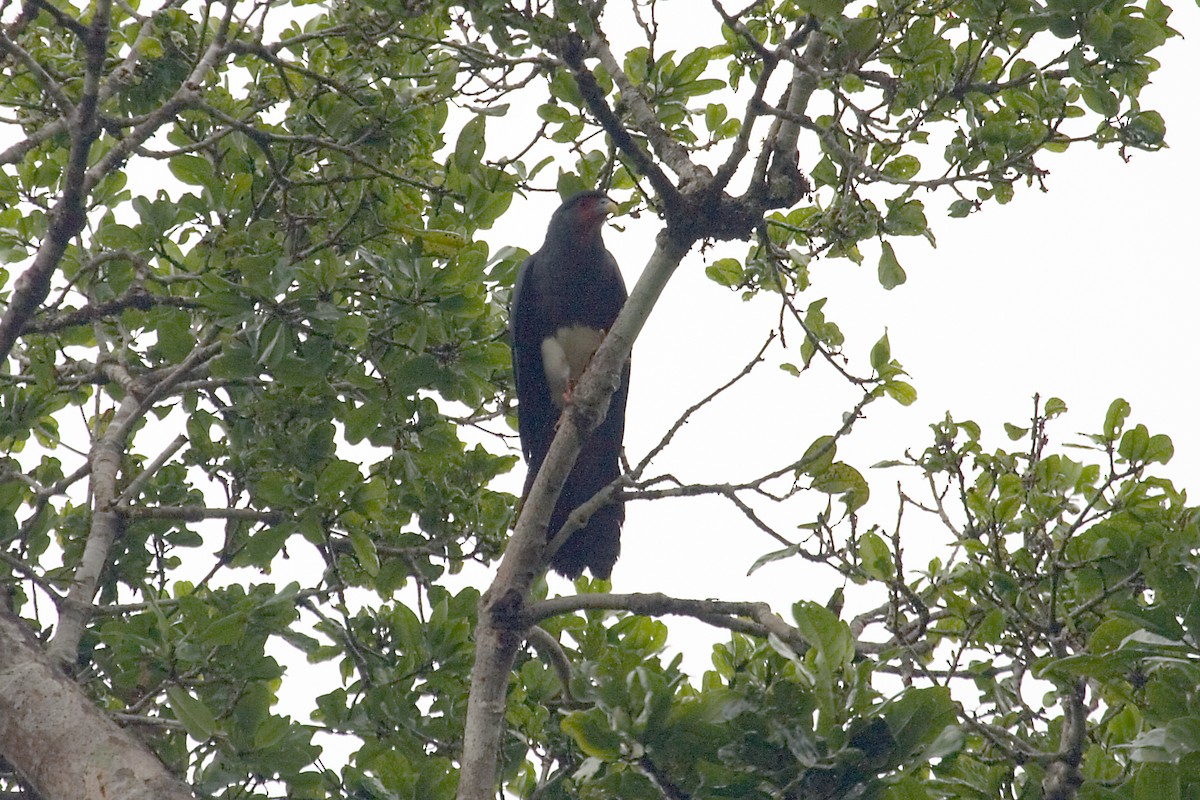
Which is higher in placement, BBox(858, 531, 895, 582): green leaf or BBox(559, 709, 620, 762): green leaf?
BBox(858, 531, 895, 582): green leaf

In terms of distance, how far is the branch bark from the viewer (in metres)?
2.64

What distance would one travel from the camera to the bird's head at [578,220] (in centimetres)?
512

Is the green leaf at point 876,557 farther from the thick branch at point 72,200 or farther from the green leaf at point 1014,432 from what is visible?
the thick branch at point 72,200

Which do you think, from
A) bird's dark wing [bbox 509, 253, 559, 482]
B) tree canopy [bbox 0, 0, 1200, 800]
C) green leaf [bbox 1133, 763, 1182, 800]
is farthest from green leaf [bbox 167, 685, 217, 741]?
green leaf [bbox 1133, 763, 1182, 800]

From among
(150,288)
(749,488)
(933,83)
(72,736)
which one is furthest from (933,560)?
(150,288)

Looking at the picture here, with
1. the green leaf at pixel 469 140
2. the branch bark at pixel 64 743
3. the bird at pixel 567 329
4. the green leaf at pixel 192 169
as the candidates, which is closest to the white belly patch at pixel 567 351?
the bird at pixel 567 329

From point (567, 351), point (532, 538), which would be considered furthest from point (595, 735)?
point (567, 351)

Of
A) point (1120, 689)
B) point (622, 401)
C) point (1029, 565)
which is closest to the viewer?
point (1120, 689)

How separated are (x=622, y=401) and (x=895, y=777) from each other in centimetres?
312

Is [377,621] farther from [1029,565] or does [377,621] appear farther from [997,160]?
[997,160]

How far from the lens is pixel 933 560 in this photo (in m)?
3.45

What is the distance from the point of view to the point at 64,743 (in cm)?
275

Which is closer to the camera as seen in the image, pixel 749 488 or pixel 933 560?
pixel 749 488

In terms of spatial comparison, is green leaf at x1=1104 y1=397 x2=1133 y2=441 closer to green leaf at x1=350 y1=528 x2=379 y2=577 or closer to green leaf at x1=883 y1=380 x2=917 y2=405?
green leaf at x1=883 y1=380 x2=917 y2=405
